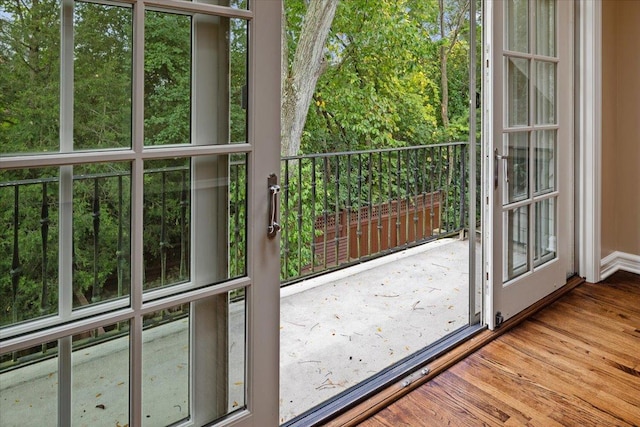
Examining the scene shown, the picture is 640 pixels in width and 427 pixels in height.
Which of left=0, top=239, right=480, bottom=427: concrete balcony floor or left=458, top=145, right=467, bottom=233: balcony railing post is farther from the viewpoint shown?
left=458, top=145, right=467, bottom=233: balcony railing post

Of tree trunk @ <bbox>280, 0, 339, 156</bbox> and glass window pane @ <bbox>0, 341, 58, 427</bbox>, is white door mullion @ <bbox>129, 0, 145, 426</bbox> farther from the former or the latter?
tree trunk @ <bbox>280, 0, 339, 156</bbox>

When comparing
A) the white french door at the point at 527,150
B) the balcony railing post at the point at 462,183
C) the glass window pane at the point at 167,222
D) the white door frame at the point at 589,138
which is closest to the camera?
the glass window pane at the point at 167,222

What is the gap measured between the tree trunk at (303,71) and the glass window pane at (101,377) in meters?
3.01

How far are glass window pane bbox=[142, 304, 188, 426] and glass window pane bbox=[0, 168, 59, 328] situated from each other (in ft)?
0.84

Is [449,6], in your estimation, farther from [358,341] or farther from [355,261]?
[358,341]

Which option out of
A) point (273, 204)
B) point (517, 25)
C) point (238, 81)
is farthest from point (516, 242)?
point (238, 81)

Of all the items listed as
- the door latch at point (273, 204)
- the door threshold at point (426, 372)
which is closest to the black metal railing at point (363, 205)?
the door threshold at point (426, 372)

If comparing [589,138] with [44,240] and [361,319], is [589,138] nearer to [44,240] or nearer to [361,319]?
[361,319]

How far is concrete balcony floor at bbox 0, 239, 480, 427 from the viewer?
44.3 inches

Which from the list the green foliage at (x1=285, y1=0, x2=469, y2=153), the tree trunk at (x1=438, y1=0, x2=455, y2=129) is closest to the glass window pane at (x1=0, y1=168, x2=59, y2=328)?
the green foliage at (x1=285, y1=0, x2=469, y2=153)

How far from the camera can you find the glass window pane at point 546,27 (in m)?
2.57

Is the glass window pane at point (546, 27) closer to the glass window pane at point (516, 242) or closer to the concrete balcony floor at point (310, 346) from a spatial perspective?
the glass window pane at point (516, 242)

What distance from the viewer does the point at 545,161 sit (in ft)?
8.82

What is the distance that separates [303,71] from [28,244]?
10.7 ft
